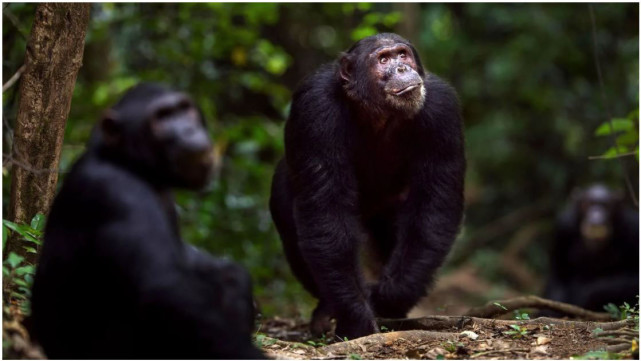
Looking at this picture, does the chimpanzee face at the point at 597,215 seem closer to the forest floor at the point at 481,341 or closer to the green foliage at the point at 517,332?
the forest floor at the point at 481,341

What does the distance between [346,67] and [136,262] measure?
3.61 metres

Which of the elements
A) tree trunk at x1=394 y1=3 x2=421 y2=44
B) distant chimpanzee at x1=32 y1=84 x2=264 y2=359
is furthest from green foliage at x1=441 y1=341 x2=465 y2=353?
tree trunk at x1=394 y1=3 x2=421 y2=44

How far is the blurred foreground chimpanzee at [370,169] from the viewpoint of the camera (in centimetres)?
650

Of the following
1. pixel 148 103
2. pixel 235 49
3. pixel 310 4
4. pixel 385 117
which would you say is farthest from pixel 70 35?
pixel 310 4

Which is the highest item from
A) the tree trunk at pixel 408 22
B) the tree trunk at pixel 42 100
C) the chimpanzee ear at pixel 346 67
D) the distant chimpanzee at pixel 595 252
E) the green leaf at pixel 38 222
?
the tree trunk at pixel 408 22

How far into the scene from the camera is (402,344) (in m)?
5.84

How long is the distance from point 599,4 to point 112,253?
11750mm

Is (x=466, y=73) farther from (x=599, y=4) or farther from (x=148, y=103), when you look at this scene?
(x=148, y=103)

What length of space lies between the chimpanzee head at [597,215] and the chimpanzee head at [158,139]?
Result: 7.65 m

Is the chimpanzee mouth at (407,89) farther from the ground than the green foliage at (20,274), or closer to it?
farther from the ground

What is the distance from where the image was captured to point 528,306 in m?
7.38

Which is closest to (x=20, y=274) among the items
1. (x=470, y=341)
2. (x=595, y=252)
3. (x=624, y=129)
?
(x=470, y=341)

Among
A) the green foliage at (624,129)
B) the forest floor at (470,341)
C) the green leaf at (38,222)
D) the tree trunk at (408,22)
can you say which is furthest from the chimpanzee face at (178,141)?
the tree trunk at (408,22)

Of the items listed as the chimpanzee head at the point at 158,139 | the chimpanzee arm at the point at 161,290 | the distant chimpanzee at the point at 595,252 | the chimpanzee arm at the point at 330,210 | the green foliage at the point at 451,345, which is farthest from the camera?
the distant chimpanzee at the point at 595,252
